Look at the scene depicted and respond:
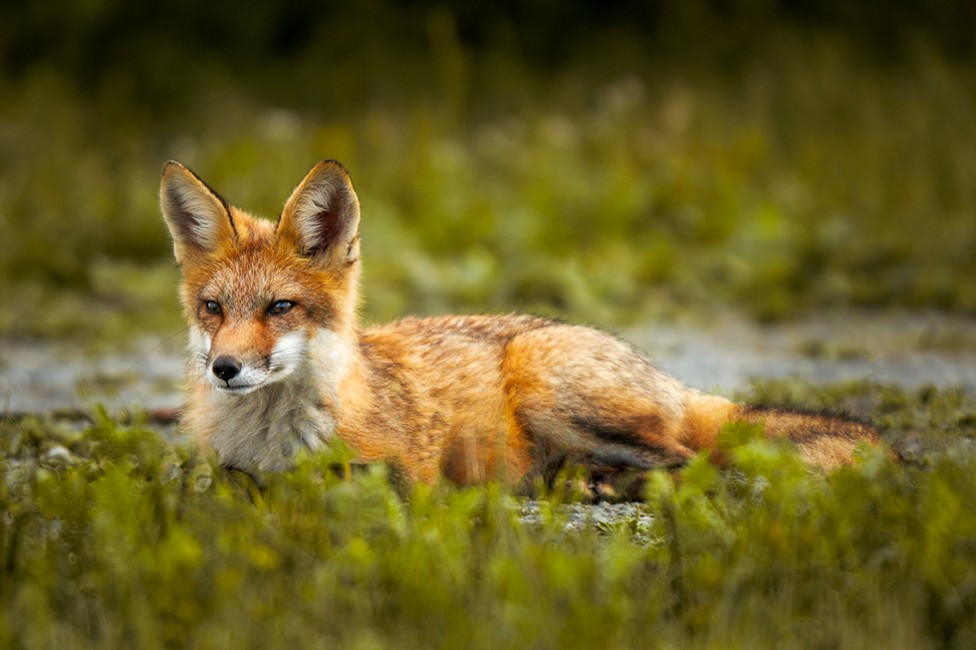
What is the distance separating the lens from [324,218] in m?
4.82

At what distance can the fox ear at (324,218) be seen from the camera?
4.65 m

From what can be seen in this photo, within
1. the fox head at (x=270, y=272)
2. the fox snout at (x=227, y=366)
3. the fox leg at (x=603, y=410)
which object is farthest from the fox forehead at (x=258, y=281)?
the fox leg at (x=603, y=410)

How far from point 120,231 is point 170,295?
49.6 inches

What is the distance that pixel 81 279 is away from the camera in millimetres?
10258

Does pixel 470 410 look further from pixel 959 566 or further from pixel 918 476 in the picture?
pixel 959 566

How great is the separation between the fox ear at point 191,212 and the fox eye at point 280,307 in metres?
0.42

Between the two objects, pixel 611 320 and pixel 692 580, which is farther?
pixel 611 320

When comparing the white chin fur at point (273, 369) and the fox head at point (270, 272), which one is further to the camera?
the fox head at point (270, 272)

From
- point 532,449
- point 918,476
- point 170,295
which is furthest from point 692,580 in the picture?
point 170,295

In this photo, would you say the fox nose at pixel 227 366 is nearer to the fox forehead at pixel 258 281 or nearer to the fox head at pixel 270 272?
the fox head at pixel 270 272

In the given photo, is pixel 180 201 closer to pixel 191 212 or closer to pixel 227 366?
pixel 191 212

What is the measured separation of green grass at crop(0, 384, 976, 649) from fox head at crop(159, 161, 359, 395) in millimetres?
546

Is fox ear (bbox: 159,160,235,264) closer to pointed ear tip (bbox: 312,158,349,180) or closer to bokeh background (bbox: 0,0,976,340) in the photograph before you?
pointed ear tip (bbox: 312,158,349,180)

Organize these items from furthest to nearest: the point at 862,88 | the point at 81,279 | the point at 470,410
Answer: the point at 862,88 < the point at 81,279 < the point at 470,410
